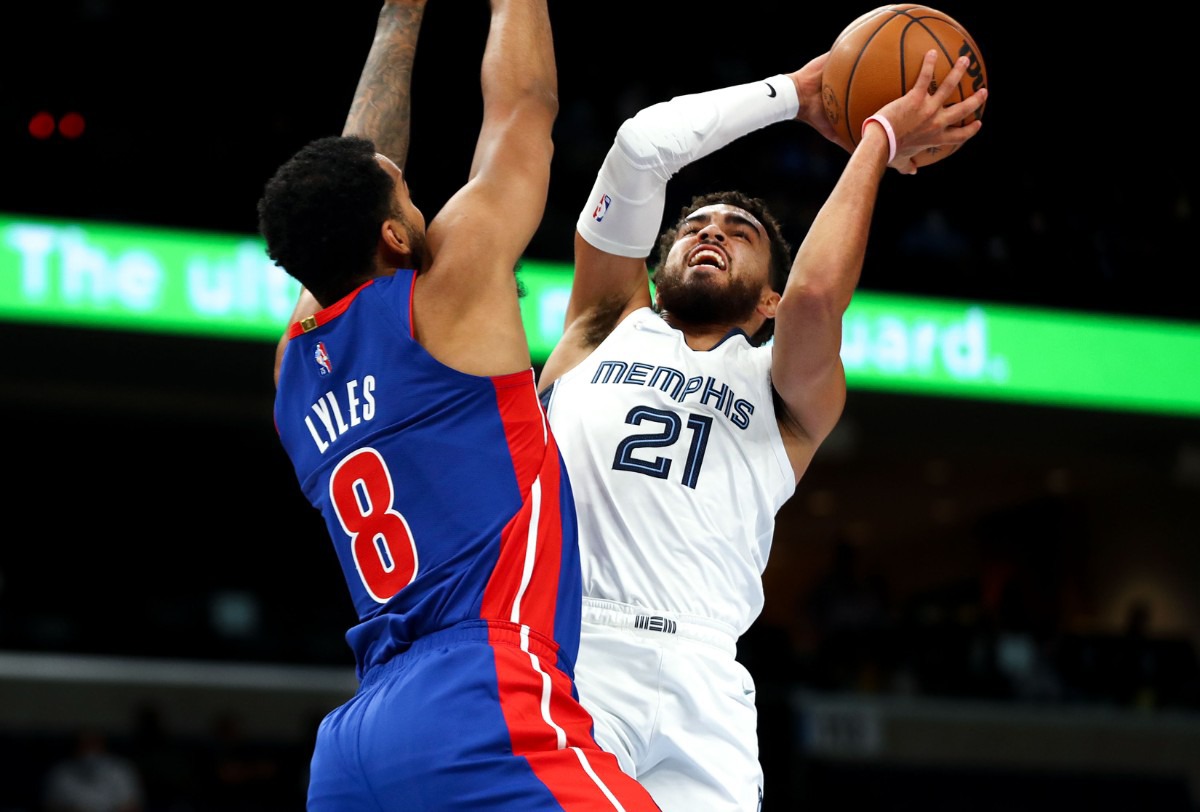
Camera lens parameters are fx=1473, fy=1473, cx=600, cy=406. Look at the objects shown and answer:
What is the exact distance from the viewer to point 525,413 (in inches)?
120

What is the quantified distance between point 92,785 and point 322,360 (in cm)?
892

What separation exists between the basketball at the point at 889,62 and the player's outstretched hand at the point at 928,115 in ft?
0.10

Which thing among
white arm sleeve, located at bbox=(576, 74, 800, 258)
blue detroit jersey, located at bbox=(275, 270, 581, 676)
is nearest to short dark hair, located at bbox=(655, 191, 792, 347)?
white arm sleeve, located at bbox=(576, 74, 800, 258)

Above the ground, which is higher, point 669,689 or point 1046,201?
point 1046,201

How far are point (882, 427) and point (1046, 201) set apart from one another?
3298mm

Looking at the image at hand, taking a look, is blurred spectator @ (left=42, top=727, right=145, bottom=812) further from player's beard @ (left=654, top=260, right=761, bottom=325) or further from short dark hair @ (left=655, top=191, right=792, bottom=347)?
player's beard @ (left=654, top=260, right=761, bottom=325)

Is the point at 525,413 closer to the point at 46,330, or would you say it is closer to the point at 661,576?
the point at 661,576

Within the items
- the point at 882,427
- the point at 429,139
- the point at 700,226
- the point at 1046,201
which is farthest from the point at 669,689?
the point at 882,427

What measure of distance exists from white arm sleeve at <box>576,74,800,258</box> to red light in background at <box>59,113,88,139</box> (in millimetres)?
8213

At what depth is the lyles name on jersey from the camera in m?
3.03

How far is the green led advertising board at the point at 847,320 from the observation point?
10.5 m

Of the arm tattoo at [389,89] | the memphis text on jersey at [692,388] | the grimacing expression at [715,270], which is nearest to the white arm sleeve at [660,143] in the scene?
the grimacing expression at [715,270]

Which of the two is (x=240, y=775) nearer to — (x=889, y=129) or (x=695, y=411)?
(x=695, y=411)

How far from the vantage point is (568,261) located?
A: 1114cm
